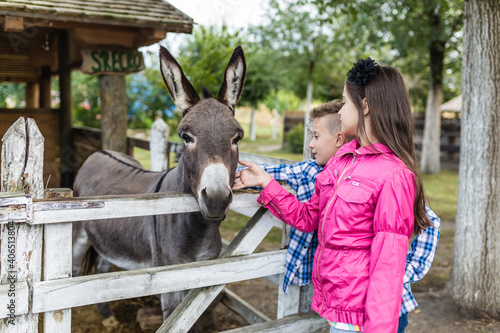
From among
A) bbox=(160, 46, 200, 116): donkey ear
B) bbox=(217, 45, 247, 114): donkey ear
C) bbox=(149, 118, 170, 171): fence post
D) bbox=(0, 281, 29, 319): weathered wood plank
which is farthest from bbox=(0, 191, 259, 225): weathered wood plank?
bbox=(149, 118, 170, 171): fence post

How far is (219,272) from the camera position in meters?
2.27

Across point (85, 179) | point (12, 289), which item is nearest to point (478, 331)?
point (12, 289)

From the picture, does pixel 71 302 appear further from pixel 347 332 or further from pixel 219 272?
pixel 347 332

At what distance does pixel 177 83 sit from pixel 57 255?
1.15m

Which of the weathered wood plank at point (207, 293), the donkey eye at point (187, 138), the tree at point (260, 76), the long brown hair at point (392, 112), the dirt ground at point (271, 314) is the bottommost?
the dirt ground at point (271, 314)

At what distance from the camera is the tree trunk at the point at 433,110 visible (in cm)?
1369

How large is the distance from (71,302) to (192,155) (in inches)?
36.9

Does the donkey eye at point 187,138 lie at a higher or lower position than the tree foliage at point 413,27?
lower

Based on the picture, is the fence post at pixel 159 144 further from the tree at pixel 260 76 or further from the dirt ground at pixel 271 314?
the tree at pixel 260 76

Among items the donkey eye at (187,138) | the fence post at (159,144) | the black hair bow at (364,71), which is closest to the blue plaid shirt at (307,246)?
the donkey eye at (187,138)

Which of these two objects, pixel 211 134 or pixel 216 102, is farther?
pixel 216 102

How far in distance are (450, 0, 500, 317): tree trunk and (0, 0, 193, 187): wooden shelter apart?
3273mm

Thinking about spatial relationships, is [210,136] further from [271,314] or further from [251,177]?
[271,314]

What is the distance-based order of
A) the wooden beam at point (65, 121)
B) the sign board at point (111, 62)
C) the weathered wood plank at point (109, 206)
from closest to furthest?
the weathered wood plank at point (109, 206), the sign board at point (111, 62), the wooden beam at point (65, 121)
